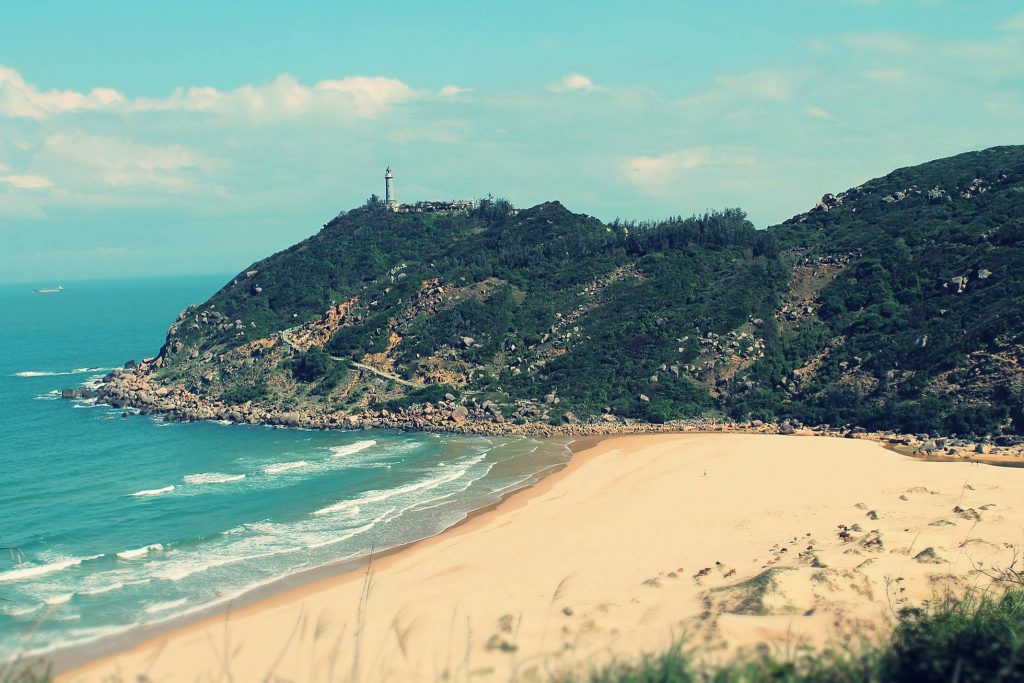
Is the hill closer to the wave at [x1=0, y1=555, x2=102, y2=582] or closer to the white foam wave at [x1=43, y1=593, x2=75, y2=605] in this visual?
the wave at [x1=0, y1=555, x2=102, y2=582]

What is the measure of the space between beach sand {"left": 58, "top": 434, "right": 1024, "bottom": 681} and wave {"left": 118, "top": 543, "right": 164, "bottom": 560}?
24.0 feet

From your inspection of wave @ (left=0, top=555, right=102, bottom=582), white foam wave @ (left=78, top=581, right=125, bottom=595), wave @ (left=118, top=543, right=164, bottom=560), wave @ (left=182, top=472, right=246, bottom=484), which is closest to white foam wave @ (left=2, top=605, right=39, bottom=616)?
white foam wave @ (left=78, top=581, right=125, bottom=595)

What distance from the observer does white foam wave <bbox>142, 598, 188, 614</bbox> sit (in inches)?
1021

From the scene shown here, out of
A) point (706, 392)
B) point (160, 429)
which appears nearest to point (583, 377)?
point (706, 392)

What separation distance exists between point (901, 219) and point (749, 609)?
178ft

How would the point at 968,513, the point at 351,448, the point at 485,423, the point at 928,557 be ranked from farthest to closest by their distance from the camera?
the point at 485,423
the point at 351,448
the point at 968,513
the point at 928,557

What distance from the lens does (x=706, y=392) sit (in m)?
54.5

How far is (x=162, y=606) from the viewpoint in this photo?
2625 centimetres

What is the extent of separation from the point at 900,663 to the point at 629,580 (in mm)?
10615

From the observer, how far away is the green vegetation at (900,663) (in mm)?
14836

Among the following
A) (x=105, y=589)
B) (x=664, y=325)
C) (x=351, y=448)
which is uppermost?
(x=664, y=325)

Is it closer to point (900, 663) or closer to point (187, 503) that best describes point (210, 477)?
point (187, 503)

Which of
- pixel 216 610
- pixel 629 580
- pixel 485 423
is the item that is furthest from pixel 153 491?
pixel 629 580

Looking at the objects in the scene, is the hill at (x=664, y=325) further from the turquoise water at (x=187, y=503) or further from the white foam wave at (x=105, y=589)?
the white foam wave at (x=105, y=589)
